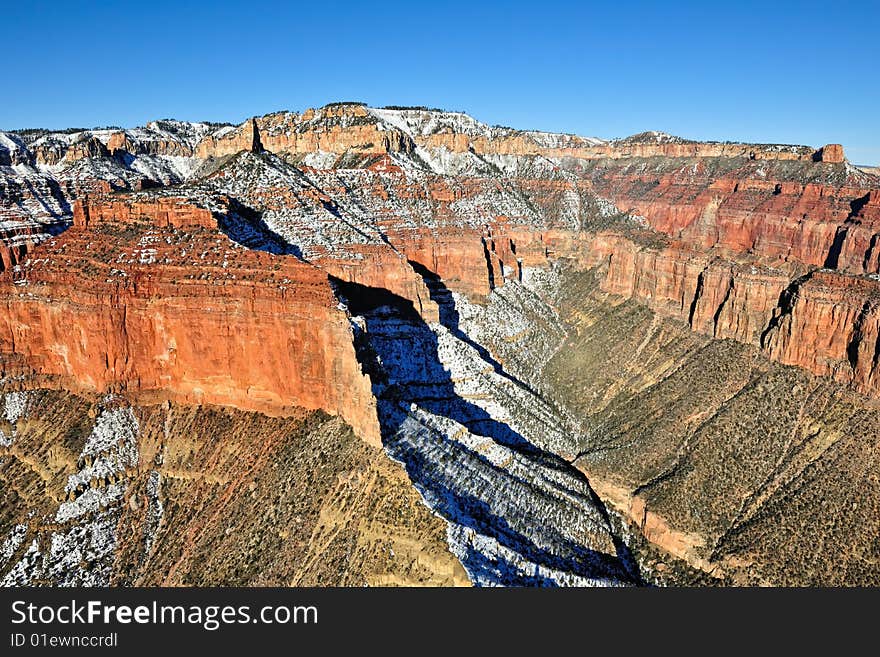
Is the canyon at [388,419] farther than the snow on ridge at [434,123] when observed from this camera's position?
No

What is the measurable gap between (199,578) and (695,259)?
67.1 meters

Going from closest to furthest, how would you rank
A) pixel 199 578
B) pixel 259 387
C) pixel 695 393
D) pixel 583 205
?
pixel 199 578, pixel 259 387, pixel 695 393, pixel 583 205

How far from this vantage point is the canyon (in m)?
37.9

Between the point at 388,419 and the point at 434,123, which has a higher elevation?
the point at 434,123

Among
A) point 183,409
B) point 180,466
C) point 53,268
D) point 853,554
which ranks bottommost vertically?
point 853,554

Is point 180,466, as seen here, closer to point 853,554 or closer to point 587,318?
point 853,554

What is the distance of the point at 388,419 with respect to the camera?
45.1 m

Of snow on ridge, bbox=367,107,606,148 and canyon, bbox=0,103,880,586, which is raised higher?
snow on ridge, bbox=367,107,606,148

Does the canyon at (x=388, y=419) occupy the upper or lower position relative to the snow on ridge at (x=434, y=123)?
lower

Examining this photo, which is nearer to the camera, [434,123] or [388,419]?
[388,419]

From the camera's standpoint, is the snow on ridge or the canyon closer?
the canyon

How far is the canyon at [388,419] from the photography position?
3794 centimetres

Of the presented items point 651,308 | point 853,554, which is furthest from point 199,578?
point 651,308

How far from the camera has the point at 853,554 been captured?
41.3 meters
